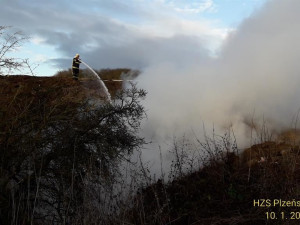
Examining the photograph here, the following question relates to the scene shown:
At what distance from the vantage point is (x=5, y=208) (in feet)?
15.2

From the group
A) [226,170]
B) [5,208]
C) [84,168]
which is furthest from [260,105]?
[5,208]

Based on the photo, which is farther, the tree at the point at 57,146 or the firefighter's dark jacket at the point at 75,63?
the firefighter's dark jacket at the point at 75,63

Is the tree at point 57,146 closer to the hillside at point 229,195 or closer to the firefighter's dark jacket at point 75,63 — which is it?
the hillside at point 229,195

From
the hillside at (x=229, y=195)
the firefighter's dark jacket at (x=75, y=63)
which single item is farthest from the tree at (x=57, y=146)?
the firefighter's dark jacket at (x=75, y=63)

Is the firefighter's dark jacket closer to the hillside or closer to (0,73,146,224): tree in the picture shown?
(0,73,146,224): tree

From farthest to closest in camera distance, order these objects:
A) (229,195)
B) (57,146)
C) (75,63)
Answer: (75,63) → (57,146) → (229,195)

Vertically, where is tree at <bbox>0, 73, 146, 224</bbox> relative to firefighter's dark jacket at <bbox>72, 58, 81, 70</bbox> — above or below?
below

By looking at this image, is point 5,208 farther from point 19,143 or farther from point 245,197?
point 245,197

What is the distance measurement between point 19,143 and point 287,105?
227 inches

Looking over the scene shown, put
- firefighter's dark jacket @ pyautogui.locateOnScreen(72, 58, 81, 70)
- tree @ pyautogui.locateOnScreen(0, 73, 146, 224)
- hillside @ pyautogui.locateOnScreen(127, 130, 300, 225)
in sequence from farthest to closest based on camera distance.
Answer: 1. firefighter's dark jacket @ pyautogui.locateOnScreen(72, 58, 81, 70)
2. tree @ pyautogui.locateOnScreen(0, 73, 146, 224)
3. hillside @ pyautogui.locateOnScreen(127, 130, 300, 225)


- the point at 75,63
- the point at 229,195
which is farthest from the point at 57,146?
the point at 75,63

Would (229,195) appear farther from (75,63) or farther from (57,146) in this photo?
(75,63)

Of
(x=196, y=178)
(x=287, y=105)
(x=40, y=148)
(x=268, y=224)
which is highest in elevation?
(x=287, y=105)

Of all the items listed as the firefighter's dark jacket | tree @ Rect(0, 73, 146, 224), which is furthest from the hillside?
the firefighter's dark jacket
